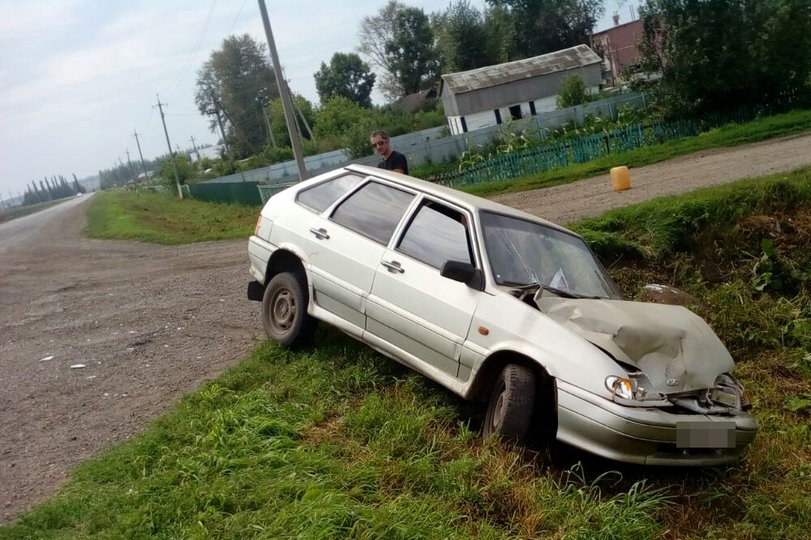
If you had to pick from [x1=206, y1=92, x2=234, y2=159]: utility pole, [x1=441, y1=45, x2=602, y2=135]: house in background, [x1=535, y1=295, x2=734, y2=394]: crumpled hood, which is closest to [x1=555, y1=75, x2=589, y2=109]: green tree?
[x1=441, y1=45, x2=602, y2=135]: house in background

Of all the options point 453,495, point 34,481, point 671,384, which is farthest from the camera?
point 34,481

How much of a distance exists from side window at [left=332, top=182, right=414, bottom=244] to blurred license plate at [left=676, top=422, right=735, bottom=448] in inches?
101

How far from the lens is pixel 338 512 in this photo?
3.88 meters

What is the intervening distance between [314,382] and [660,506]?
2774 mm

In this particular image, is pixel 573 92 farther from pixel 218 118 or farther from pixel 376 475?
pixel 218 118

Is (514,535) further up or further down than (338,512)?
further down

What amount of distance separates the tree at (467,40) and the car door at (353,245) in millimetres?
62028

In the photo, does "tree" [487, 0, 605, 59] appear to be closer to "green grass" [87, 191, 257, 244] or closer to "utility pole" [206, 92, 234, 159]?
"utility pole" [206, 92, 234, 159]

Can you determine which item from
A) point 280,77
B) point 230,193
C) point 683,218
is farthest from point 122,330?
point 230,193

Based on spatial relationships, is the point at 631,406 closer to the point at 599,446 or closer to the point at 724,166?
the point at 599,446

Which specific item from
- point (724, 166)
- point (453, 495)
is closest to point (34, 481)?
point (453, 495)

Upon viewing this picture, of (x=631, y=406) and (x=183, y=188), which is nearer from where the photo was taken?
(x=631, y=406)

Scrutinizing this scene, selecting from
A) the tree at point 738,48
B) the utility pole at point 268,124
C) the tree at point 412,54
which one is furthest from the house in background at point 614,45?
the tree at point 738,48

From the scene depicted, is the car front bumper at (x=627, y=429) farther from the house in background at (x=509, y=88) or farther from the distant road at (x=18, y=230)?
the house in background at (x=509, y=88)
